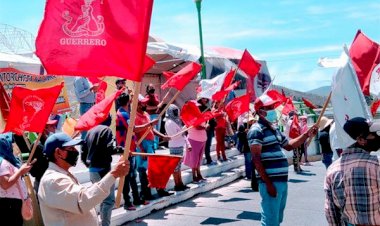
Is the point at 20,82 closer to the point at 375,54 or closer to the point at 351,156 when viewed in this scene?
the point at 375,54

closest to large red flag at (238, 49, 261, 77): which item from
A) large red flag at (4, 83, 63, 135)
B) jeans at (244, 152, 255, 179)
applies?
jeans at (244, 152, 255, 179)

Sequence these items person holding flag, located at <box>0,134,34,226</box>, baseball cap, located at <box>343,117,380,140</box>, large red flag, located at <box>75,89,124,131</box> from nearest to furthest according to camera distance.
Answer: baseball cap, located at <box>343,117,380,140</box>, person holding flag, located at <box>0,134,34,226</box>, large red flag, located at <box>75,89,124,131</box>

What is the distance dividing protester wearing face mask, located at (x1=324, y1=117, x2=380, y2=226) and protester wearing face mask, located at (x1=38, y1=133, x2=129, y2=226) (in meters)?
1.70

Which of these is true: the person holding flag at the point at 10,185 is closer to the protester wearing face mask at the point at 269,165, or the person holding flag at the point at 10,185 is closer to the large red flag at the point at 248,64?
the protester wearing face mask at the point at 269,165

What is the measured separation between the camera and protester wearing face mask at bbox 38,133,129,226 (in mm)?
3463

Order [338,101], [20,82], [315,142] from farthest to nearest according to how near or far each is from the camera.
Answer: [315,142]
[20,82]
[338,101]

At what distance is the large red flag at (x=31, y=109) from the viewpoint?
5.52 meters

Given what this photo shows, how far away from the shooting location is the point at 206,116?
27.0 ft

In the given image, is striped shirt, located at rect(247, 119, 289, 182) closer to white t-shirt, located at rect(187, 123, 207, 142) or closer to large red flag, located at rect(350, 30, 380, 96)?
large red flag, located at rect(350, 30, 380, 96)

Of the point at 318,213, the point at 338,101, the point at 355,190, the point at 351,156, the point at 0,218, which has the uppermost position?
the point at 338,101

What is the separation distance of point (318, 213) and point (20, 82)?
19.1 ft

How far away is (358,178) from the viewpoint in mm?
3838

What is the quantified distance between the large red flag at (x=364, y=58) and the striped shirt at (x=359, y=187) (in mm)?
2225

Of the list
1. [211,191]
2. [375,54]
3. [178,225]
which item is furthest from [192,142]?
[375,54]
